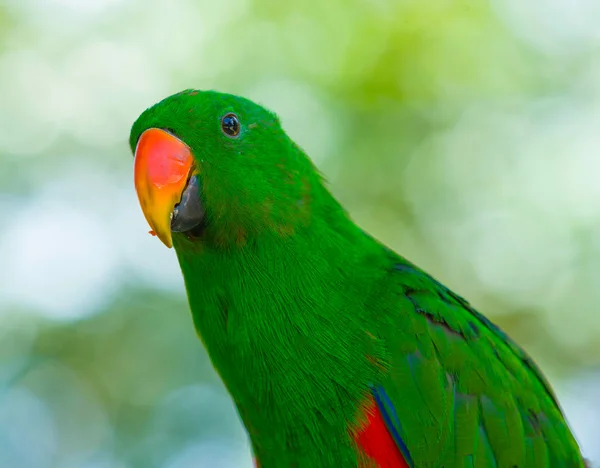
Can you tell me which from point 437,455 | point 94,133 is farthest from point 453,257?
point 437,455

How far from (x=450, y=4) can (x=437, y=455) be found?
337 inches

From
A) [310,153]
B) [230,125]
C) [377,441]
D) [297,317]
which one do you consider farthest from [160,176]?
[310,153]

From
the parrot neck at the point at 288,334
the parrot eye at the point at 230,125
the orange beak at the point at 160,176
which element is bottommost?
the parrot neck at the point at 288,334

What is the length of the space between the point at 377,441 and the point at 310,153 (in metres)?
7.04

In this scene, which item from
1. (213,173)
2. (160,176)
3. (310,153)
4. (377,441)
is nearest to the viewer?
(160,176)

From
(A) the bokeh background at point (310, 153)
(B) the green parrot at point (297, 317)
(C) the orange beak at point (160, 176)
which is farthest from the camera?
(A) the bokeh background at point (310, 153)

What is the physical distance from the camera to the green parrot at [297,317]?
273cm

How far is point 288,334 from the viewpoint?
2.76m

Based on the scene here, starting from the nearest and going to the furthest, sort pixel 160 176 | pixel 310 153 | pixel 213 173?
1. pixel 160 176
2. pixel 213 173
3. pixel 310 153

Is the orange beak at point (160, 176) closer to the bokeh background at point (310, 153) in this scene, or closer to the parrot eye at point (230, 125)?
the parrot eye at point (230, 125)

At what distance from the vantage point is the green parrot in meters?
2.73

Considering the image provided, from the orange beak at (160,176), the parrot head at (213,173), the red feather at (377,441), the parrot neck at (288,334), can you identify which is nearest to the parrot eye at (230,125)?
the parrot head at (213,173)

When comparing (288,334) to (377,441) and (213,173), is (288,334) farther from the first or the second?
(213,173)

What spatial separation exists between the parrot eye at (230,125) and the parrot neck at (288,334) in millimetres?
493
